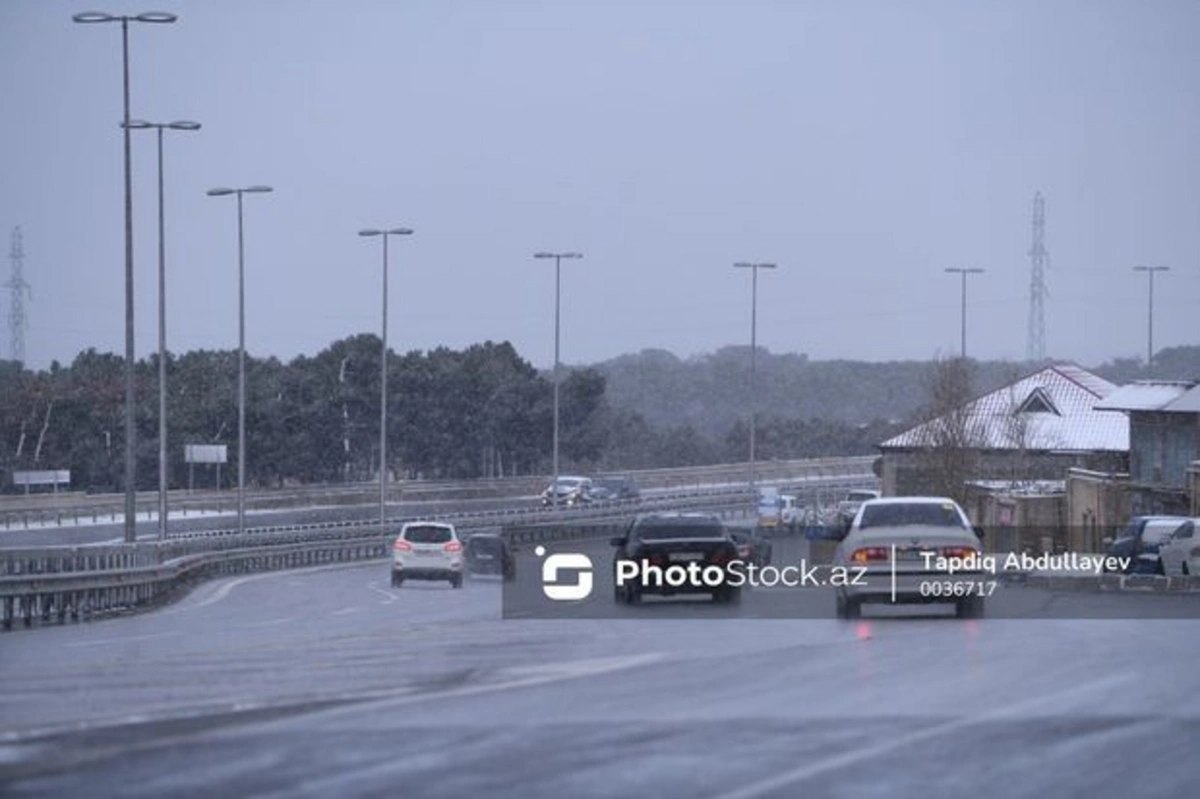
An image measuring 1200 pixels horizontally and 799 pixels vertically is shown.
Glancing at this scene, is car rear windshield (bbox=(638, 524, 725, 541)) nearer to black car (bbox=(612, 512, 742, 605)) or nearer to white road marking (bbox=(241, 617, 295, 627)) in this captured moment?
black car (bbox=(612, 512, 742, 605))

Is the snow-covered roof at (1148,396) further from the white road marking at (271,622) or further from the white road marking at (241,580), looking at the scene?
the white road marking at (271,622)

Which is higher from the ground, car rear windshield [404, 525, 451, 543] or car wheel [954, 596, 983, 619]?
car wheel [954, 596, 983, 619]

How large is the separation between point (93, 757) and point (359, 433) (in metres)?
89.3

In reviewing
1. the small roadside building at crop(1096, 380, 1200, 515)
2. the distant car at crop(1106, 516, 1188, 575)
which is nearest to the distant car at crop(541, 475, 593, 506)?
the small roadside building at crop(1096, 380, 1200, 515)

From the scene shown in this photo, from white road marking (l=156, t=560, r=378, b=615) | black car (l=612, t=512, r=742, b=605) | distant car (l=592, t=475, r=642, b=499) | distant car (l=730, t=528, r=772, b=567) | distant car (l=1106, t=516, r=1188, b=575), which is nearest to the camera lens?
black car (l=612, t=512, r=742, b=605)

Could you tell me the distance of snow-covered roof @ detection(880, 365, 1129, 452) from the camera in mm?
82500

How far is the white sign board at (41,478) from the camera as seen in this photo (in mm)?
78625

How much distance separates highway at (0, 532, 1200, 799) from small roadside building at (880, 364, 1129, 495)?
5502cm

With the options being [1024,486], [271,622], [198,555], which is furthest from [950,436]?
[271,622]

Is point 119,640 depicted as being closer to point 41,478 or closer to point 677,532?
point 677,532

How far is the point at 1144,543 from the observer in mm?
44438

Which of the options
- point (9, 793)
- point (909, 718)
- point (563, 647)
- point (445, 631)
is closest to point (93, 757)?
point (9, 793)

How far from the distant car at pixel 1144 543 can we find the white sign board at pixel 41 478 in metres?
43.1

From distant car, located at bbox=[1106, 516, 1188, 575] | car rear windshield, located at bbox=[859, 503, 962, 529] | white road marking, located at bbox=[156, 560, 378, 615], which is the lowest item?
white road marking, located at bbox=[156, 560, 378, 615]
